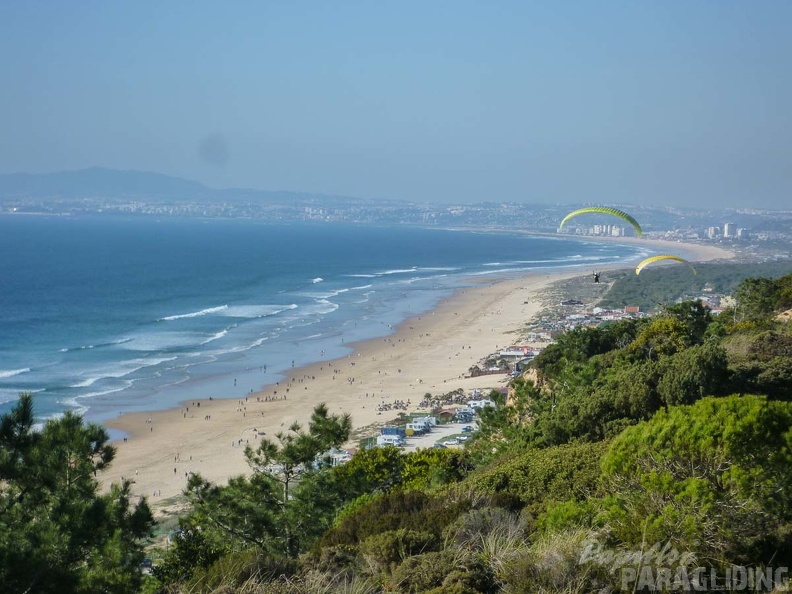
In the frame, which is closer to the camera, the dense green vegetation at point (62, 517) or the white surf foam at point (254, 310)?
the dense green vegetation at point (62, 517)

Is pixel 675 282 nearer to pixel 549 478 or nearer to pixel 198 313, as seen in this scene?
pixel 198 313

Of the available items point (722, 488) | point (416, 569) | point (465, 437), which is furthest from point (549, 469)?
point (465, 437)

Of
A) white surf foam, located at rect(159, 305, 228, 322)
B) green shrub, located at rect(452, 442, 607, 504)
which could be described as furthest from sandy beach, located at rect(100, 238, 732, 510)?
green shrub, located at rect(452, 442, 607, 504)

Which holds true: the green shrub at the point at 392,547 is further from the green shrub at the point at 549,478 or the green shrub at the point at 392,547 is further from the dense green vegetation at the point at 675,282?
the dense green vegetation at the point at 675,282

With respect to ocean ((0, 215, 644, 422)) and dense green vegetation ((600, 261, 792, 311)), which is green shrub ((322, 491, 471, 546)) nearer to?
ocean ((0, 215, 644, 422))

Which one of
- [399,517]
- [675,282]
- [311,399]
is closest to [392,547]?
[399,517]

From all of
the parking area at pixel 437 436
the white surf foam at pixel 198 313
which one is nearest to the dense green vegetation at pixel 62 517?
the parking area at pixel 437 436
